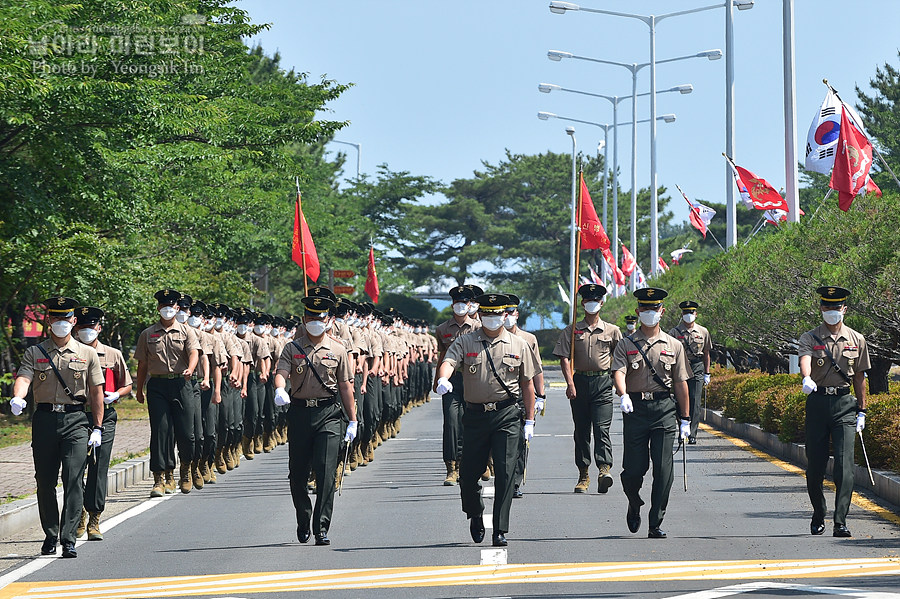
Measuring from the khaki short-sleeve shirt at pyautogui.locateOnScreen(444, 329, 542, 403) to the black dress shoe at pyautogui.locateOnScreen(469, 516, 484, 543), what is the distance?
0.92 m

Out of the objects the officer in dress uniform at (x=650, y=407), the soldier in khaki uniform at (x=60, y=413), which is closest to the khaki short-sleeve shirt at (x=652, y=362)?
the officer in dress uniform at (x=650, y=407)

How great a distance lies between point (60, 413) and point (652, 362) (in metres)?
4.70

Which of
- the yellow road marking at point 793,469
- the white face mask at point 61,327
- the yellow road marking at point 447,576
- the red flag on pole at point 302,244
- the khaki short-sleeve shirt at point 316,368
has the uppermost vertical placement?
the red flag on pole at point 302,244

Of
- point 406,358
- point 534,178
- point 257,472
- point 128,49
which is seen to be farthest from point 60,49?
point 534,178

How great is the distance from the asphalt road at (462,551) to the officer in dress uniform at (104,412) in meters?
0.30

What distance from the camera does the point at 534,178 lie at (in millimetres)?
86688

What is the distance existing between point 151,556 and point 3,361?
60.0 ft

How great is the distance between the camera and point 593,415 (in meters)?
14.6

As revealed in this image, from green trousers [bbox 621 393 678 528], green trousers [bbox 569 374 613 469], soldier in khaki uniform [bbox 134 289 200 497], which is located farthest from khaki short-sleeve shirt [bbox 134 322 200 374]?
green trousers [bbox 621 393 678 528]

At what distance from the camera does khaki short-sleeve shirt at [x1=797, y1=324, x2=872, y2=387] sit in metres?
11.4

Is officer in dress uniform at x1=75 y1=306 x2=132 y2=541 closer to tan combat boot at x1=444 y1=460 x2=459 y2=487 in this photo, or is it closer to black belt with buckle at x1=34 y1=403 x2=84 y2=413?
black belt with buckle at x1=34 y1=403 x2=84 y2=413

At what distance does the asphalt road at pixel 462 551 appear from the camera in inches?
359

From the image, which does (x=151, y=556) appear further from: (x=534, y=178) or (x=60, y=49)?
(x=534, y=178)

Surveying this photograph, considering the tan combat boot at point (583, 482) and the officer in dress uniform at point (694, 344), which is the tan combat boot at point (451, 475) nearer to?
the tan combat boot at point (583, 482)
